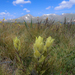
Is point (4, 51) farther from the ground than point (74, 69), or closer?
farther from the ground

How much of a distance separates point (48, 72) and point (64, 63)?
0.66m

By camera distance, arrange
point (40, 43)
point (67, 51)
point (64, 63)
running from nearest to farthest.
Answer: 1. point (40, 43)
2. point (64, 63)
3. point (67, 51)

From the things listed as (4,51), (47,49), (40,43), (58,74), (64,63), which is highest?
(40,43)

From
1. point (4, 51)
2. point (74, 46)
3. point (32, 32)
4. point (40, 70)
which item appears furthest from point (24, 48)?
point (74, 46)

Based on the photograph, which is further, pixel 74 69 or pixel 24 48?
pixel 24 48

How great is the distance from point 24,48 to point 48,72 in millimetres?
955

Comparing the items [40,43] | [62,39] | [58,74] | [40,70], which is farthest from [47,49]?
[62,39]

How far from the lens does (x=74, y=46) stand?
246 cm

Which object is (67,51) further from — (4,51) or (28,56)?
(4,51)

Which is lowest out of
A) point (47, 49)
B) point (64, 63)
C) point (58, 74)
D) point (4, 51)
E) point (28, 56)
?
point (58, 74)

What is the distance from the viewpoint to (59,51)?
7.49ft

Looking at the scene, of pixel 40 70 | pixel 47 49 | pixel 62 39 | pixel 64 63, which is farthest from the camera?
pixel 62 39

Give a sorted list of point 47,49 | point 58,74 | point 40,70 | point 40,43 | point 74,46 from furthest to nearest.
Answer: point 74,46 → point 58,74 → point 40,70 → point 47,49 → point 40,43

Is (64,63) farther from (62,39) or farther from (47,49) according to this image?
(62,39)
